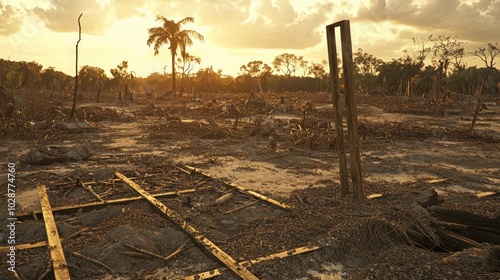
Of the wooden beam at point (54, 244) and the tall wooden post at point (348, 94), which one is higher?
the tall wooden post at point (348, 94)

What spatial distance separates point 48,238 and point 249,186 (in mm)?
3727

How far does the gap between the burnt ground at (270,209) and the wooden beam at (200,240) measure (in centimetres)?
8

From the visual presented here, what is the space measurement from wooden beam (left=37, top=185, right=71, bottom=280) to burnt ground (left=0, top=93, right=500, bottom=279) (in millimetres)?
95

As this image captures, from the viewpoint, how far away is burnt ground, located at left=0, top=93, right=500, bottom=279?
399 cm

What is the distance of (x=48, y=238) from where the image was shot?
4586 mm

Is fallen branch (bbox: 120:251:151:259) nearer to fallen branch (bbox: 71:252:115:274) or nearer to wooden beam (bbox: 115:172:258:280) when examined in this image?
fallen branch (bbox: 71:252:115:274)

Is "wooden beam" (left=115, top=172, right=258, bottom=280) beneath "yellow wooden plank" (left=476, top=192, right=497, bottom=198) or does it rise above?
above

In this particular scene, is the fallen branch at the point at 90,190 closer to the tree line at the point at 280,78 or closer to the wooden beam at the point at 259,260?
the wooden beam at the point at 259,260

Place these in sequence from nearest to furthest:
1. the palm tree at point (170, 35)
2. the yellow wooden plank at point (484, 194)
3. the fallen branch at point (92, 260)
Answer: the fallen branch at point (92, 260) → the yellow wooden plank at point (484, 194) → the palm tree at point (170, 35)

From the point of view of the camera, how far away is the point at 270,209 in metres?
5.88

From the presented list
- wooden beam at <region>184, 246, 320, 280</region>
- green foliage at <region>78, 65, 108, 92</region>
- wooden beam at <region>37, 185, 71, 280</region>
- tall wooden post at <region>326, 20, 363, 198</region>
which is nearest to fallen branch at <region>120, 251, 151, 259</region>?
Result: wooden beam at <region>37, 185, 71, 280</region>

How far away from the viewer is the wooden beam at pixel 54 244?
3.78m

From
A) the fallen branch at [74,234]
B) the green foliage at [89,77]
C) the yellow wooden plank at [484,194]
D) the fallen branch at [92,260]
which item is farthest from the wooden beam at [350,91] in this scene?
the green foliage at [89,77]

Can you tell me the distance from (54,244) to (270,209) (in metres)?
3.07
